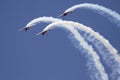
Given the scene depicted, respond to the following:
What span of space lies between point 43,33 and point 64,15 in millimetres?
3045

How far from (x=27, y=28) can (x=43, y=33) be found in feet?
9.11

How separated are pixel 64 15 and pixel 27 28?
4705mm

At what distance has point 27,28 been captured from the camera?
5959 centimetres

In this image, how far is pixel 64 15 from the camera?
5791 cm

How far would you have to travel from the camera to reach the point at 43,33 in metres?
57.6
